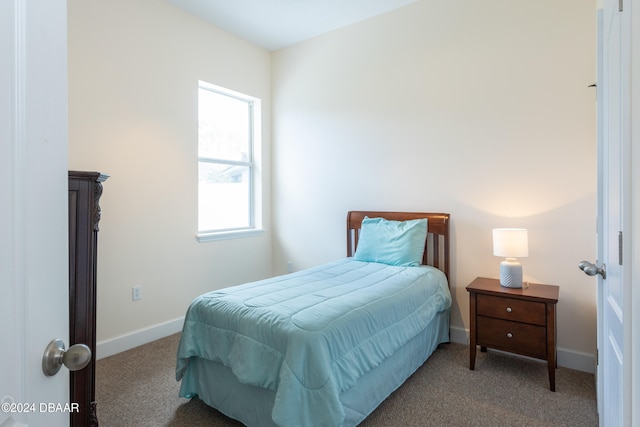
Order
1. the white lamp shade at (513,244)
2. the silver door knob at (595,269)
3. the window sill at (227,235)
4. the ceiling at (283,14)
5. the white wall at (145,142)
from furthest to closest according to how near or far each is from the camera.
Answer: the window sill at (227,235)
the ceiling at (283,14)
the white wall at (145,142)
the white lamp shade at (513,244)
the silver door knob at (595,269)

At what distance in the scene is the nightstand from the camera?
7.16 feet

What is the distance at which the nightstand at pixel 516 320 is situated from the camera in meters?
2.18

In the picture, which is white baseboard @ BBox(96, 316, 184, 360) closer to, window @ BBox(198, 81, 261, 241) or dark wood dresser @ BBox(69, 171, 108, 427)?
window @ BBox(198, 81, 261, 241)

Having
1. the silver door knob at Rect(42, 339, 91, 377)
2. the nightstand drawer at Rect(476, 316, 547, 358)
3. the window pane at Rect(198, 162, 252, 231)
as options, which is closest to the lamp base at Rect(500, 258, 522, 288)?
the nightstand drawer at Rect(476, 316, 547, 358)

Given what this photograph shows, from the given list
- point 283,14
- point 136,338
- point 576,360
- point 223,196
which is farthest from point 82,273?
point 576,360

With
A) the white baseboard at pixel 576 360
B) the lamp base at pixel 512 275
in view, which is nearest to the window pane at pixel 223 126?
the lamp base at pixel 512 275

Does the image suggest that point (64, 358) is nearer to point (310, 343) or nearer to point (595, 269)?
point (310, 343)

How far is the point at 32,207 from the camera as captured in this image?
562 mm

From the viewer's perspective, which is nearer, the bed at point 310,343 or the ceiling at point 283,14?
the bed at point 310,343

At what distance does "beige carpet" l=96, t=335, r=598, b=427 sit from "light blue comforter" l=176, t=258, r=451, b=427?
312 mm

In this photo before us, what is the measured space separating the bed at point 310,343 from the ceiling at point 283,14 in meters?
2.36

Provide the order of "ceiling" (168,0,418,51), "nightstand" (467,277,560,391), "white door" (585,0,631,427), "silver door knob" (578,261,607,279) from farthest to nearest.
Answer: "ceiling" (168,0,418,51) → "nightstand" (467,277,560,391) → "silver door knob" (578,261,607,279) → "white door" (585,0,631,427)

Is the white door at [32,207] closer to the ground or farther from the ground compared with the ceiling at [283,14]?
closer to the ground

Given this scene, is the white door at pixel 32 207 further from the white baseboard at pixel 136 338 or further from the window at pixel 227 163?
the window at pixel 227 163
